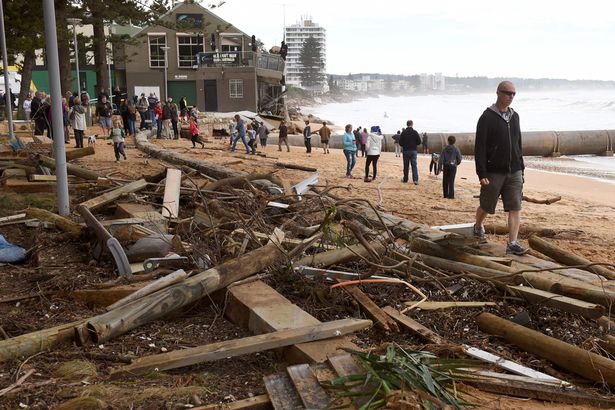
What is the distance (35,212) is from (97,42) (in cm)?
2729

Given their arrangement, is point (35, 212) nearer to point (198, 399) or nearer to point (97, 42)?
point (198, 399)

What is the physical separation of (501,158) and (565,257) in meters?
1.25

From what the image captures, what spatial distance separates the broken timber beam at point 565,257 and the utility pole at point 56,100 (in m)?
5.83

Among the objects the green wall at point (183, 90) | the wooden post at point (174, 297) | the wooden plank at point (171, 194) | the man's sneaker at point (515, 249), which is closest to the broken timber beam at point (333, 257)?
the wooden post at point (174, 297)

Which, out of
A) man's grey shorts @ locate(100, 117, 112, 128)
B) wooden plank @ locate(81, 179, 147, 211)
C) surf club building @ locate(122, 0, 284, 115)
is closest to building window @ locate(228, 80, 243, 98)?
surf club building @ locate(122, 0, 284, 115)

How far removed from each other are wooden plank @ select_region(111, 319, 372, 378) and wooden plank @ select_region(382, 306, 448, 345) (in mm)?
526

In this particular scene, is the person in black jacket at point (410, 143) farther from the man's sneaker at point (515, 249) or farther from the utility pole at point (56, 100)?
the utility pole at point (56, 100)

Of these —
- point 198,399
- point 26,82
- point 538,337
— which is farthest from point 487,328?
point 26,82

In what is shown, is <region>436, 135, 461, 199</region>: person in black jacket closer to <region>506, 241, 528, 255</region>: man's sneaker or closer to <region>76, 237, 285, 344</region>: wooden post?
<region>506, 241, 528, 255</region>: man's sneaker

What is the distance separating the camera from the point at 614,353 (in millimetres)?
4301

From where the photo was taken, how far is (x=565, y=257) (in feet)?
21.7

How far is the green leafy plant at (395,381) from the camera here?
317 cm

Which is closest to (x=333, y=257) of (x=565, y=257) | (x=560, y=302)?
(x=560, y=302)

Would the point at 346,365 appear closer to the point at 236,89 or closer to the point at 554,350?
the point at 554,350
